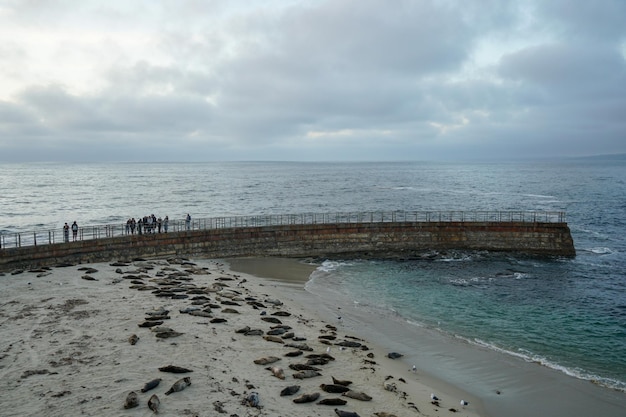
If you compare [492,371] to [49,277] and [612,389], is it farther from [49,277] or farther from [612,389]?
[49,277]

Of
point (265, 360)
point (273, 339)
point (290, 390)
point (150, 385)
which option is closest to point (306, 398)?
point (290, 390)

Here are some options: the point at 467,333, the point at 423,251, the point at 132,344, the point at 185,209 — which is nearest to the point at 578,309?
the point at 467,333

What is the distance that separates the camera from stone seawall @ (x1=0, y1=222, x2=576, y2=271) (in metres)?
42.8

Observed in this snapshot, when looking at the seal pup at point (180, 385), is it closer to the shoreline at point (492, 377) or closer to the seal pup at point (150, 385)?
the seal pup at point (150, 385)

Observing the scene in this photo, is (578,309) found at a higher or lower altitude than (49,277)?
lower

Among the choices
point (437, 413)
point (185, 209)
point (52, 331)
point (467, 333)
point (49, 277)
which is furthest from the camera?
point (185, 209)

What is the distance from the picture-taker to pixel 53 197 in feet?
361

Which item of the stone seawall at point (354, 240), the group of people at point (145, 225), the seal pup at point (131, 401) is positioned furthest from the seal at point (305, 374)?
the group of people at point (145, 225)

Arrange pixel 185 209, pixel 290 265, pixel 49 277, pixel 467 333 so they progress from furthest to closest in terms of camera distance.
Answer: pixel 185 209 → pixel 290 265 → pixel 49 277 → pixel 467 333

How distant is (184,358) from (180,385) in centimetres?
292

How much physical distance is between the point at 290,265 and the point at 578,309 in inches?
910

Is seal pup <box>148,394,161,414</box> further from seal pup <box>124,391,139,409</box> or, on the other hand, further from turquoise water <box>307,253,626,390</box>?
turquoise water <box>307,253,626,390</box>

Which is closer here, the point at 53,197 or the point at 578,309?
the point at 578,309

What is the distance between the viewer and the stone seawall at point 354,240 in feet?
140
